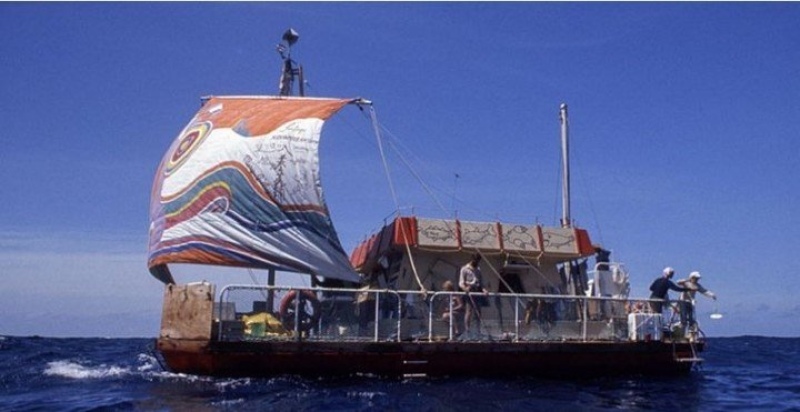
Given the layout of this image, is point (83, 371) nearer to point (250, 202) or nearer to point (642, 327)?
point (250, 202)

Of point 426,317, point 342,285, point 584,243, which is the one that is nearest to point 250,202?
point 342,285

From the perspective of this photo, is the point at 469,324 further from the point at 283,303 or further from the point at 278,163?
the point at 278,163

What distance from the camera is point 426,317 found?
1873 cm

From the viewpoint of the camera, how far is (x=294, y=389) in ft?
53.5

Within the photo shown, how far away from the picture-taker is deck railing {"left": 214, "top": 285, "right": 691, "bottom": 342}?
17734mm

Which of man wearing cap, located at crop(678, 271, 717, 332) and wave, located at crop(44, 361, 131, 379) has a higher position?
man wearing cap, located at crop(678, 271, 717, 332)

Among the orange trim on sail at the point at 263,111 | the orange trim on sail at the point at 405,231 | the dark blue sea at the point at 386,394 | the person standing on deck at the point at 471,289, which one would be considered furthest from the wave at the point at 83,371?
the person standing on deck at the point at 471,289

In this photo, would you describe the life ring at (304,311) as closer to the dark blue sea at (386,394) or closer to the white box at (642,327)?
the dark blue sea at (386,394)

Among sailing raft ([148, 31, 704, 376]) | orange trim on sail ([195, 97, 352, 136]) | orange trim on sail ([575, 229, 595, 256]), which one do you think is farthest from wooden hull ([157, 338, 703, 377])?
orange trim on sail ([195, 97, 352, 136])

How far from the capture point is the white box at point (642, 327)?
65.9ft

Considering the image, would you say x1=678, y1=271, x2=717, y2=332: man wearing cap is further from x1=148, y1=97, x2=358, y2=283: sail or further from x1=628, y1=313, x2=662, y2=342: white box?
x1=148, y1=97, x2=358, y2=283: sail

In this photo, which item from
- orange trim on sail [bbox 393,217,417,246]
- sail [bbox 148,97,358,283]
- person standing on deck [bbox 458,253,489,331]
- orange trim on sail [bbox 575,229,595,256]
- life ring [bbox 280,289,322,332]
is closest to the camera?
life ring [bbox 280,289,322,332]

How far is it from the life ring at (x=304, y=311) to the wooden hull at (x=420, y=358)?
476 millimetres

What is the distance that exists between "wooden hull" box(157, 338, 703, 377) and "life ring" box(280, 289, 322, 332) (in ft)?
1.56
